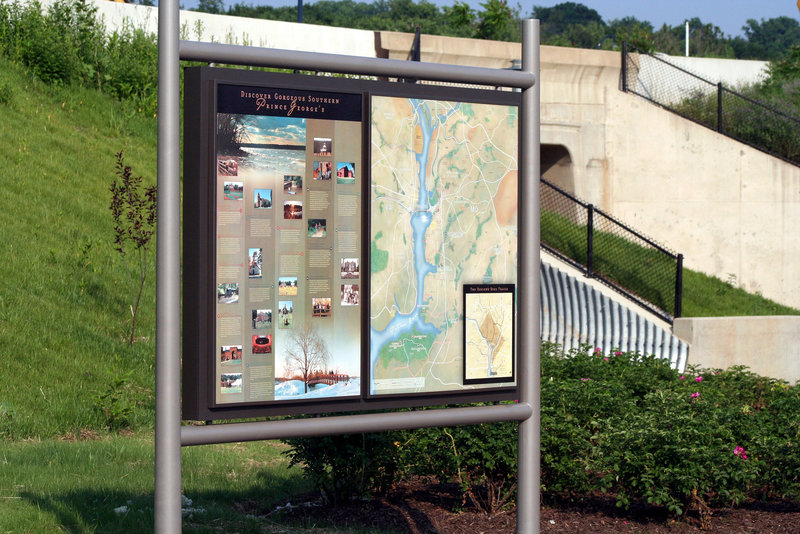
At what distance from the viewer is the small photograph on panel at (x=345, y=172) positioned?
15.4 ft

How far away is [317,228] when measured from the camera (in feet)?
15.2

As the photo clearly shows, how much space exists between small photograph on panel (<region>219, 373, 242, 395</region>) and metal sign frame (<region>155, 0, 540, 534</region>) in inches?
6.2

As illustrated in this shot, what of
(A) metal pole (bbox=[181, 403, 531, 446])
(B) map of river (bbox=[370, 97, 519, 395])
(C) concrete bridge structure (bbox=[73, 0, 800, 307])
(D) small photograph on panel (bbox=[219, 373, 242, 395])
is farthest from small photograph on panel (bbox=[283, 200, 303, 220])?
(C) concrete bridge structure (bbox=[73, 0, 800, 307])

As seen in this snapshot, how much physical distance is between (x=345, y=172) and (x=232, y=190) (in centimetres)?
60

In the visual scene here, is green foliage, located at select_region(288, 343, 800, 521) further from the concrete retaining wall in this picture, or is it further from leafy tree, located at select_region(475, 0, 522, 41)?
leafy tree, located at select_region(475, 0, 522, 41)

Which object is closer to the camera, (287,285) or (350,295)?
(287,285)

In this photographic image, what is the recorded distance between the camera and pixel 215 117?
4.38m

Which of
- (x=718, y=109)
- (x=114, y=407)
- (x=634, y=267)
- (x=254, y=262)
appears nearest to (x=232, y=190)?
(x=254, y=262)

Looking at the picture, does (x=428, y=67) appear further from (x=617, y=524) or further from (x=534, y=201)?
(x=617, y=524)

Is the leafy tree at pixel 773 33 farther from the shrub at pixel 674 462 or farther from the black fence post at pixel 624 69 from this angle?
the shrub at pixel 674 462

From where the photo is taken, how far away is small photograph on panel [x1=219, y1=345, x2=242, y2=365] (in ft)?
14.5

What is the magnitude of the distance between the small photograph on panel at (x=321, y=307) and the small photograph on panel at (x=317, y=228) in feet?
1.00

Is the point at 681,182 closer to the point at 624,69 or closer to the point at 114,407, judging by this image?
the point at 624,69

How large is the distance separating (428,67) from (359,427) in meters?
1.82
